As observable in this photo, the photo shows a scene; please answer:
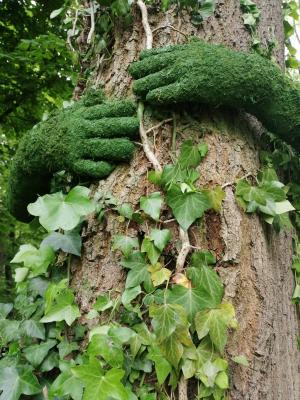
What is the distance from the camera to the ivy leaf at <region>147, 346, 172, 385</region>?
1089 mm

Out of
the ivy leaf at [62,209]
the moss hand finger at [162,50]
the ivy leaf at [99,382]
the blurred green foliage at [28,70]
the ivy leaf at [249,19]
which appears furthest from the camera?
the blurred green foliage at [28,70]

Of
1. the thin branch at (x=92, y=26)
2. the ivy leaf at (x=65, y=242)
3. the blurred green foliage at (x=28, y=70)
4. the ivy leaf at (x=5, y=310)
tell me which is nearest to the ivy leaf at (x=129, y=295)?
the ivy leaf at (x=65, y=242)

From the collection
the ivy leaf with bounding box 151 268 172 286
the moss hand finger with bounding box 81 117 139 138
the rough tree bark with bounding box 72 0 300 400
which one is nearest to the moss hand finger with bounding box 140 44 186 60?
the rough tree bark with bounding box 72 0 300 400

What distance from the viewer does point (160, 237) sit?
1.25m

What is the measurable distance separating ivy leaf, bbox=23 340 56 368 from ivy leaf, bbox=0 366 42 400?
0.09 ft

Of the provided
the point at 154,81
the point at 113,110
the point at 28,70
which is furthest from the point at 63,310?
the point at 28,70

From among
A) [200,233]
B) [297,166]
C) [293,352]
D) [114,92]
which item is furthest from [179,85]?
[293,352]

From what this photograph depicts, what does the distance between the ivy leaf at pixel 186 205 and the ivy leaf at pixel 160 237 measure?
5 cm

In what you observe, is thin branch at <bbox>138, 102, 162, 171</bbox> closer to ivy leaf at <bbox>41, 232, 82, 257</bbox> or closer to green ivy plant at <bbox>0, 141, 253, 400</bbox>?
green ivy plant at <bbox>0, 141, 253, 400</bbox>

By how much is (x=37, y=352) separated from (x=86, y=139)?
71 centimetres

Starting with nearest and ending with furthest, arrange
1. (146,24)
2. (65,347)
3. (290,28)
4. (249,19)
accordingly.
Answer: (65,347)
(146,24)
(249,19)
(290,28)

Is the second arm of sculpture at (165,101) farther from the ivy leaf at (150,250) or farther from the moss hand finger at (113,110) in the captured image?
the ivy leaf at (150,250)

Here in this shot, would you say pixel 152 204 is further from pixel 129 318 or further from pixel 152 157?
pixel 129 318

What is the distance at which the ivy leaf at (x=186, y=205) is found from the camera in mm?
1264
